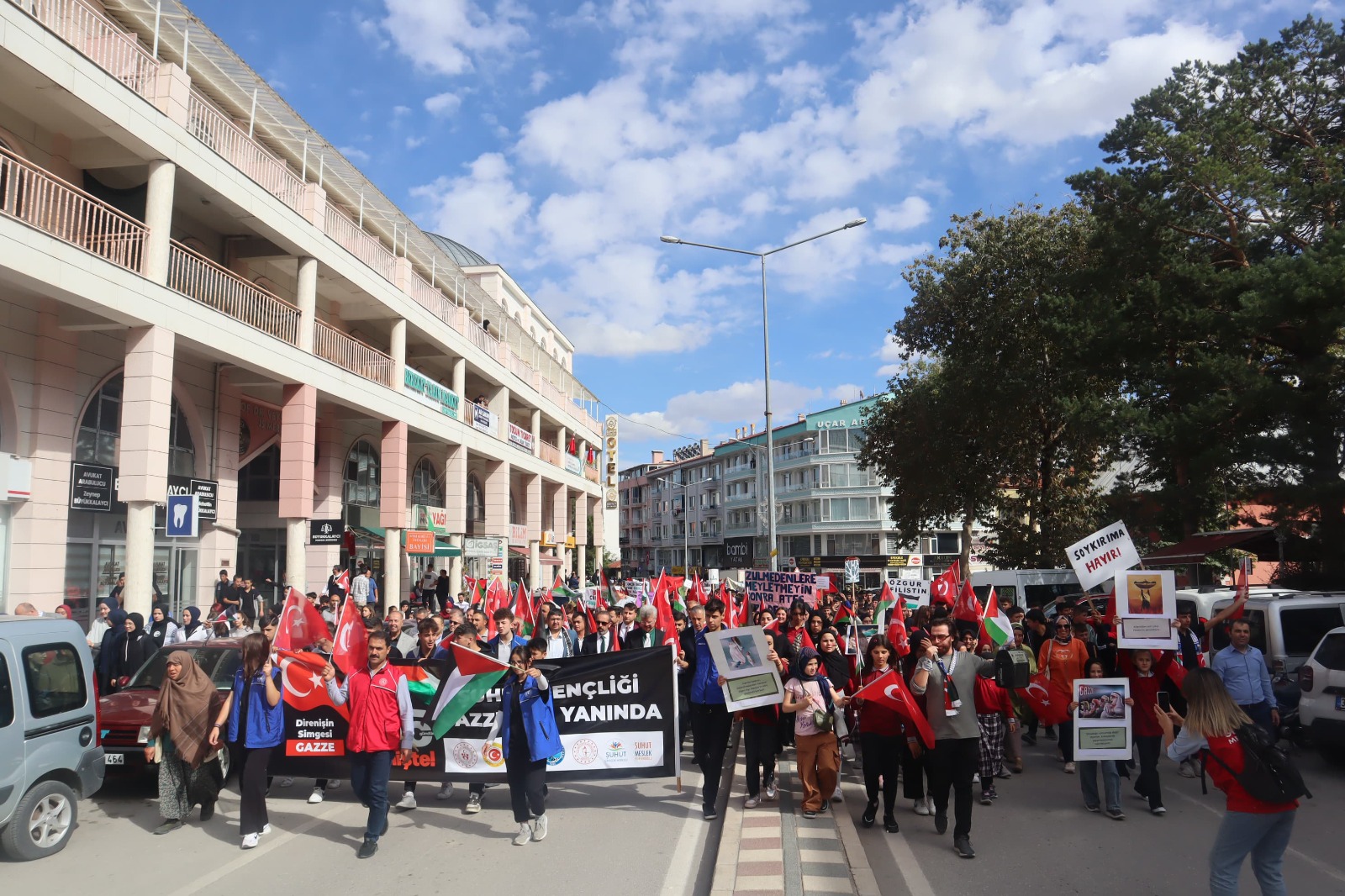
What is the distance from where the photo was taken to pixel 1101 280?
2147cm

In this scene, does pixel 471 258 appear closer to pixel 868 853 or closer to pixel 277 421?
pixel 277 421

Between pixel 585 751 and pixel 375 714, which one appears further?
pixel 585 751

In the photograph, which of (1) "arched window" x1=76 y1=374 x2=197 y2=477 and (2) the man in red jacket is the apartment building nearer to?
(1) "arched window" x1=76 y1=374 x2=197 y2=477

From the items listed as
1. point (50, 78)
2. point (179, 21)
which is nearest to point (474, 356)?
point (179, 21)

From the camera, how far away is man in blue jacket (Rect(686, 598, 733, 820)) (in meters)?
8.20

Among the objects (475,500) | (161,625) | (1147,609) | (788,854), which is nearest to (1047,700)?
(1147,609)

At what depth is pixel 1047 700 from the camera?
959cm

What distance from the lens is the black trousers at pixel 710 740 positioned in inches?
322

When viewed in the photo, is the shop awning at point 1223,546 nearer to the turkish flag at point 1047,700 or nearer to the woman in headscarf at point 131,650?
the turkish flag at point 1047,700

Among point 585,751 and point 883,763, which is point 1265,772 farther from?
point 585,751

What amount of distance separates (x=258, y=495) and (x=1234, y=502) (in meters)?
24.0

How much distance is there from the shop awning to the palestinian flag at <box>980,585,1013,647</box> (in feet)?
34.1

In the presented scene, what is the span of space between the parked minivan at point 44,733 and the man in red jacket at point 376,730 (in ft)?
6.91

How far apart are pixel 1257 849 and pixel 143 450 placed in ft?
52.8
